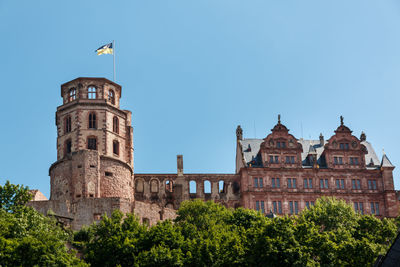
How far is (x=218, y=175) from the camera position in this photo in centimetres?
10256

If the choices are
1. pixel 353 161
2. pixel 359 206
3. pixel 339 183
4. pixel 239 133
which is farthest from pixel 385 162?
pixel 239 133

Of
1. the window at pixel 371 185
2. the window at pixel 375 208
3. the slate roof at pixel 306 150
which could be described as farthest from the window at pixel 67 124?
the window at pixel 375 208

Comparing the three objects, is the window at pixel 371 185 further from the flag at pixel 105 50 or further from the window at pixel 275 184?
the flag at pixel 105 50

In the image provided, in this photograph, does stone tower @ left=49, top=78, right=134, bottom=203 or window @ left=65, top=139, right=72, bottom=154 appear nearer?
stone tower @ left=49, top=78, right=134, bottom=203

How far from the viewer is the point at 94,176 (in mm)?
85750

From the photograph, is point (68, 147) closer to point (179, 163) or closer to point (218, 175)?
point (179, 163)

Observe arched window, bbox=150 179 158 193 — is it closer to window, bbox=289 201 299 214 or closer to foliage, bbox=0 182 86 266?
window, bbox=289 201 299 214

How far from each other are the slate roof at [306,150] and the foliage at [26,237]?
40476 mm

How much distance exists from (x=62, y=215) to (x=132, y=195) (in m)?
14.7

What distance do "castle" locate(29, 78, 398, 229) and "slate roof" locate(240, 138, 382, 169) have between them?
0.15 meters

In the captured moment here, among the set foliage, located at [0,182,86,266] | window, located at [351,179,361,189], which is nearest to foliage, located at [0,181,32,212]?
foliage, located at [0,182,86,266]

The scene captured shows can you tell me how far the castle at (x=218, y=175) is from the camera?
3415 inches

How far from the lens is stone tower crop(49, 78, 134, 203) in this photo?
281ft

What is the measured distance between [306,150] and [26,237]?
185ft
